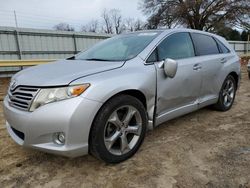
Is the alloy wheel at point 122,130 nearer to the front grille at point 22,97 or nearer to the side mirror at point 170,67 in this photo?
the side mirror at point 170,67

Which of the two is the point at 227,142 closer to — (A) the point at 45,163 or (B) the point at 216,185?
(B) the point at 216,185

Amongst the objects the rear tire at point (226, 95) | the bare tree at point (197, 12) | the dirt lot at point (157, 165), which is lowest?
the dirt lot at point (157, 165)

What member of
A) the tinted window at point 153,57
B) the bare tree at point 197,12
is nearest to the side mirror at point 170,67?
the tinted window at point 153,57

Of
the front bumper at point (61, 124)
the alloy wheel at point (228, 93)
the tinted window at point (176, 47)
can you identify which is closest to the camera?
the front bumper at point (61, 124)

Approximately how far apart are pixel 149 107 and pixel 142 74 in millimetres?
423

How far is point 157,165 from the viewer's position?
2736mm

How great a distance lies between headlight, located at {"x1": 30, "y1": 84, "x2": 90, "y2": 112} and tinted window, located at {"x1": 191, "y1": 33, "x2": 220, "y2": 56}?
2.29 m

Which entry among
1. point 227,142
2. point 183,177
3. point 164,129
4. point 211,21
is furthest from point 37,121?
point 211,21

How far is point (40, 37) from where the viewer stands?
446 inches

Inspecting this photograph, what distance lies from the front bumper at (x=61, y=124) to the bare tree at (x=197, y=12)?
30.6m

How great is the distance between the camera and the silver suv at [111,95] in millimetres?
2355

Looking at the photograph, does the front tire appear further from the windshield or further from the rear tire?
the rear tire

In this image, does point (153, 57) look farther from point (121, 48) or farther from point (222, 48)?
point (222, 48)

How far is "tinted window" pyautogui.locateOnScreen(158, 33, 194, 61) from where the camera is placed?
333 cm
